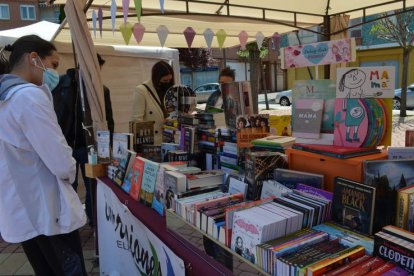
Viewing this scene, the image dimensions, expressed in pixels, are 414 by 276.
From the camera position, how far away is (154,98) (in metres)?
3.48

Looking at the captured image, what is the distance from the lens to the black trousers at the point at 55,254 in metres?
1.96

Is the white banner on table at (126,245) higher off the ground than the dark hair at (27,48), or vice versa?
the dark hair at (27,48)

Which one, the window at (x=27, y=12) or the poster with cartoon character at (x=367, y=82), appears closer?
the poster with cartoon character at (x=367, y=82)

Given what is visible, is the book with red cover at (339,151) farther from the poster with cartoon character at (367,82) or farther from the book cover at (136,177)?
the book cover at (136,177)

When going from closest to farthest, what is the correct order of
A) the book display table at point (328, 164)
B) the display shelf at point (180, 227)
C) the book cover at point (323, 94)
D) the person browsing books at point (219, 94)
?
the book display table at point (328, 164) → the display shelf at point (180, 227) → the book cover at point (323, 94) → the person browsing books at point (219, 94)

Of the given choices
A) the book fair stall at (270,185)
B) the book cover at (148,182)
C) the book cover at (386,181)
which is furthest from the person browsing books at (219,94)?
the book cover at (386,181)

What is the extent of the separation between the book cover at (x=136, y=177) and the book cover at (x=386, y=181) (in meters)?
1.31

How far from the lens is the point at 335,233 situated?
49.4 inches

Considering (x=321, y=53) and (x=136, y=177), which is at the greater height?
(x=321, y=53)

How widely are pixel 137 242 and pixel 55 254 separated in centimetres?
45

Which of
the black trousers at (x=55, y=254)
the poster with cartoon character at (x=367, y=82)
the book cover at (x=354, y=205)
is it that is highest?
the poster with cartoon character at (x=367, y=82)

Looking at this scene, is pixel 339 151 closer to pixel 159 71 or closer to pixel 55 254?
pixel 55 254

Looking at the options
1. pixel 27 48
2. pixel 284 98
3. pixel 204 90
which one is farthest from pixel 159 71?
pixel 204 90

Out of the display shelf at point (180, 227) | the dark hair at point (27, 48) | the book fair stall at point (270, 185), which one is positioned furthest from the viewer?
the dark hair at point (27, 48)
